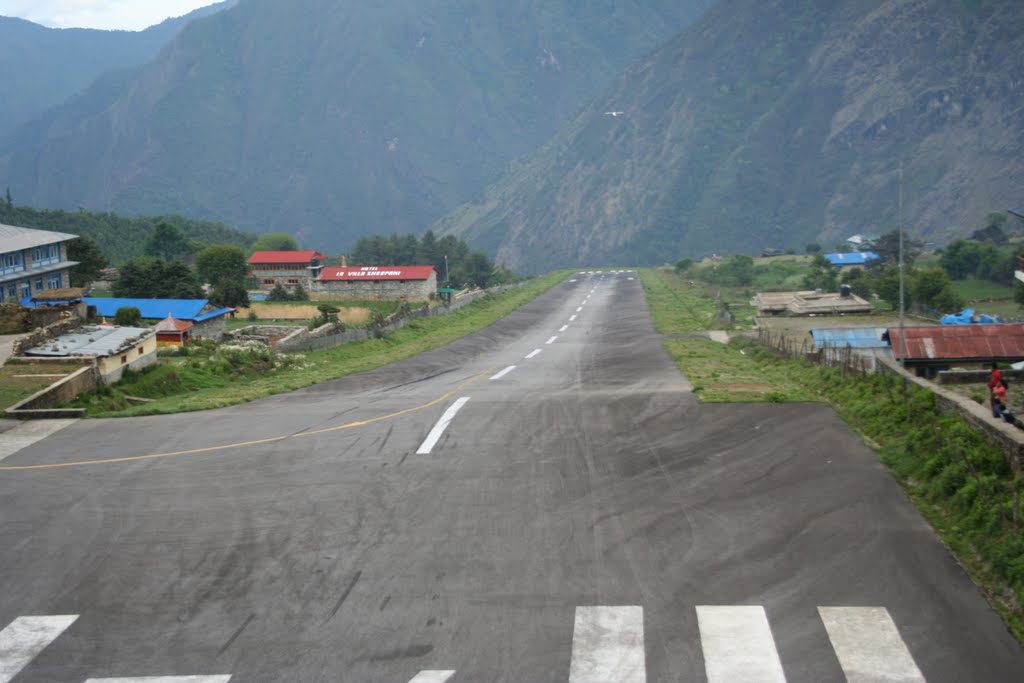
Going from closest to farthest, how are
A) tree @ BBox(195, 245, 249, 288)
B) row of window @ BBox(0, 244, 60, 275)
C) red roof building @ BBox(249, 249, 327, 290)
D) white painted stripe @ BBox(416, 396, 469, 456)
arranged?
white painted stripe @ BBox(416, 396, 469, 456) < row of window @ BBox(0, 244, 60, 275) < tree @ BBox(195, 245, 249, 288) < red roof building @ BBox(249, 249, 327, 290)

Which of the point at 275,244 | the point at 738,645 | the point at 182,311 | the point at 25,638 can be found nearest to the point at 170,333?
the point at 182,311

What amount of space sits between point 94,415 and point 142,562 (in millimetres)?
14502

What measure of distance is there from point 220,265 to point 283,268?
10.9 metres

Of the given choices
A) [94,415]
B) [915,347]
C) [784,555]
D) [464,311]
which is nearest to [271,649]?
[784,555]

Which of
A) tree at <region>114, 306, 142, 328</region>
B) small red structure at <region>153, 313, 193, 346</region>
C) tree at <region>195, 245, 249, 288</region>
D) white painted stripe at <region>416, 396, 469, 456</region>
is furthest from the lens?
tree at <region>195, 245, 249, 288</region>

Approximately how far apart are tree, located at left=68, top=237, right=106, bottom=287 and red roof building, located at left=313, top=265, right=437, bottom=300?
81.0 ft

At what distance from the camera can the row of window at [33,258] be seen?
60.9 m

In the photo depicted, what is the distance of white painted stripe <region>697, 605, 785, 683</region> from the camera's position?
34.9 ft

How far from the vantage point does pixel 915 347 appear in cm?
3359

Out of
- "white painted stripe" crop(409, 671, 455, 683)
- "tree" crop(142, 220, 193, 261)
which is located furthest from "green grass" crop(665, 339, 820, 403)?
"tree" crop(142, 220, 193, 261)

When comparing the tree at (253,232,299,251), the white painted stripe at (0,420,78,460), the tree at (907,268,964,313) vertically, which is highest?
the tree at (253,232,299,251)

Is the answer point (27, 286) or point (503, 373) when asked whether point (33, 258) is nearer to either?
point (27, 286)

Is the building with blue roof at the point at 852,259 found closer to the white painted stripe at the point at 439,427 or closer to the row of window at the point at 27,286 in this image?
the row of window at the point at 27,286

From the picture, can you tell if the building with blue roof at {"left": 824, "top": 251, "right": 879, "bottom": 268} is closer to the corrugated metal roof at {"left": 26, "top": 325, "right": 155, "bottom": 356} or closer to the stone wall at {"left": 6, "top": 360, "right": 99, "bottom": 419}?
the corrugated metal roof at {"left": 26, "top": 325, "right": 155, "bottom": 356}
